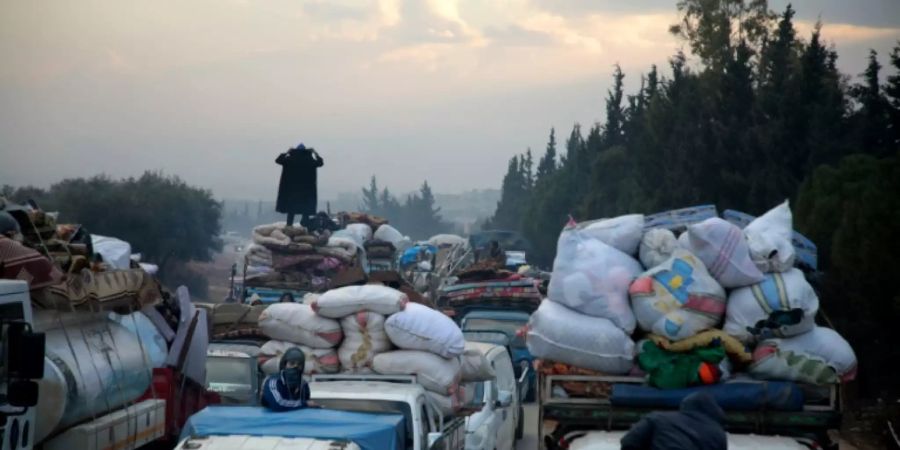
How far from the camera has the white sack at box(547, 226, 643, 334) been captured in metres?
10.5

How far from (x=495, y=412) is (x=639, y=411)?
5.18 metres

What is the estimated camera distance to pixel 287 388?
9.33 m

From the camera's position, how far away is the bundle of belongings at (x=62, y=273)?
8156mm

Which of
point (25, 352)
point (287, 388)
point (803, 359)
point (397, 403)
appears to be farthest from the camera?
point (397, 403)

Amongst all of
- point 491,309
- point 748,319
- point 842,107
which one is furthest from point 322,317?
point 842,107

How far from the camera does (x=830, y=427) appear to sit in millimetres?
9562

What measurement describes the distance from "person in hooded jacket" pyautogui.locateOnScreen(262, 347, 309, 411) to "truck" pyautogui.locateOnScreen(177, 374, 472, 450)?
8 centimetres

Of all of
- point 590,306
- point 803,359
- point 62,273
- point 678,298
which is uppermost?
point 62,273

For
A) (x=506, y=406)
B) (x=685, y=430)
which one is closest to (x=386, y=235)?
(x=506, y=406)

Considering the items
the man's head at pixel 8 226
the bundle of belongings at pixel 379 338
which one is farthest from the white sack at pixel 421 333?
the man's head at pixel 8 226

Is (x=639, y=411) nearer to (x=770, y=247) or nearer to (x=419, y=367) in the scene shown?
(x=770, y=247)

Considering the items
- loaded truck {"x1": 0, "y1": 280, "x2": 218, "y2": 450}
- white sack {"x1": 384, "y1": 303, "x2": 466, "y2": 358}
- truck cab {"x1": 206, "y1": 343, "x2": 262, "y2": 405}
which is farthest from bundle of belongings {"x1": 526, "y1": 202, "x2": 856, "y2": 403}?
truck cab {"x1": 206, "y1": 343, "x2": 262, "y2": 405}

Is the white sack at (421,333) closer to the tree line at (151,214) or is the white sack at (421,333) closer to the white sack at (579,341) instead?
the white sack at (579,341)

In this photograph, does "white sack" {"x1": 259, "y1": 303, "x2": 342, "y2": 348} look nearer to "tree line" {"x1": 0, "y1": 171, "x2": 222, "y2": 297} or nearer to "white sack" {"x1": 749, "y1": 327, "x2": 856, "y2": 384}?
"white sack" {"x1": 749, "y1": 327, "x2": 856, "y2": 384}
